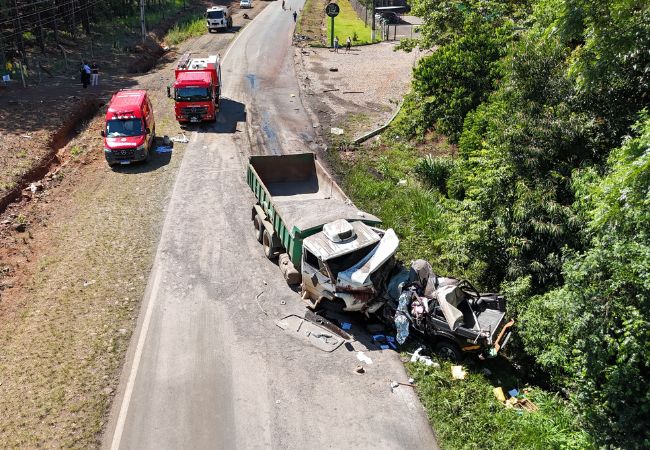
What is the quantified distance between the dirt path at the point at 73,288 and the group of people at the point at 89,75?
9289mm

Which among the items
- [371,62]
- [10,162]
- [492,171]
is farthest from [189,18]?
[492,171]

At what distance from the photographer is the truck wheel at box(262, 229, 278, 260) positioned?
57.0 feet

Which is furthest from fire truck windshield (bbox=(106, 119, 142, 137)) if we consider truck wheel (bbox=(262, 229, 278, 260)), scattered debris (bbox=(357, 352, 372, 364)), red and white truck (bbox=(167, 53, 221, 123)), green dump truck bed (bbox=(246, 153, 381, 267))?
scattered debris (bbox=(357, 352, 372, 364))

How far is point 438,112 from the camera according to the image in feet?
77.3

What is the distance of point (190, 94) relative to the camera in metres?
28.5

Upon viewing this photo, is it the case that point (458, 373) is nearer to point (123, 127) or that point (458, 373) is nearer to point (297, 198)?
point (297, 198)

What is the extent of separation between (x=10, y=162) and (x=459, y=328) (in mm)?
20284

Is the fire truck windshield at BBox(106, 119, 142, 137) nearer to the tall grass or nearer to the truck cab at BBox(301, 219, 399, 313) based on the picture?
the truck cab at BBox(301, 219, 399, 313)

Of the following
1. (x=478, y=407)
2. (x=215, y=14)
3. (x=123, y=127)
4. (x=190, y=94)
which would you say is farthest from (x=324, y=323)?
(x=215, y=14)

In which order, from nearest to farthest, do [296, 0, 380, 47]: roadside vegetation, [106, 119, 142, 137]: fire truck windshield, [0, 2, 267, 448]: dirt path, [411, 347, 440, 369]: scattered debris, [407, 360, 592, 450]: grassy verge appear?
[407, 360, 592, 450]: grassy verge → [0, 2, 267, 448]: dirt path → [411, 347, 440, 369]: scattered debris → [106, 119, 142, 137]: fire truck windshield → [296, 0, 380, 47]: roadside vegetation

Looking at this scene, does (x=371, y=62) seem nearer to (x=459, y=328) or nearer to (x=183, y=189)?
(x=183, y=189)

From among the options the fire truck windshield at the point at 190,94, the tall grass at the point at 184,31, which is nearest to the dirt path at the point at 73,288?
the fire truck windshield at the point at 190,94

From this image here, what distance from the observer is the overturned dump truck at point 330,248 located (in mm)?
14086

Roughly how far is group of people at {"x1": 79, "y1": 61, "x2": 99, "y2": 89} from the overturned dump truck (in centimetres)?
2090
